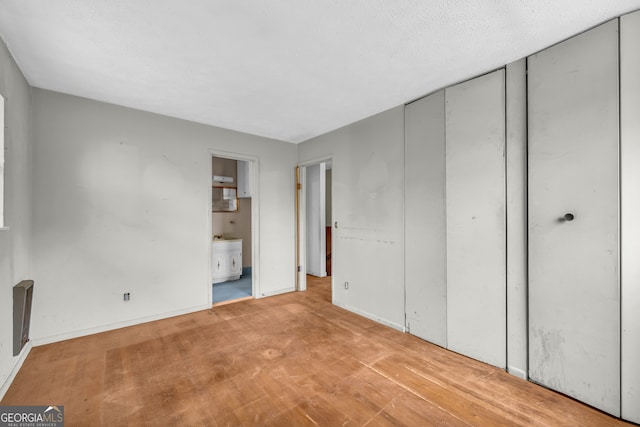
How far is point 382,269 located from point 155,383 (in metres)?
2.43

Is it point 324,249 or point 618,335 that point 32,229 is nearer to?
point 324,249

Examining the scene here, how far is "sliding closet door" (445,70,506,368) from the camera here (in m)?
2.20

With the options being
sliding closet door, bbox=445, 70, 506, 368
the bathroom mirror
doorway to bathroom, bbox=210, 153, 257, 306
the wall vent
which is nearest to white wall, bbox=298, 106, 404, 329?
sliding closet door, bbox=445, 70, 506, 368

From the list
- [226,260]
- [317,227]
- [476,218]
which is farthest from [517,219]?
[226,260]

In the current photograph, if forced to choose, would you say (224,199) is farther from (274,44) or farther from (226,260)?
(274,44)

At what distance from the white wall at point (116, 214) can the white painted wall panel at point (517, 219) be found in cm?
333

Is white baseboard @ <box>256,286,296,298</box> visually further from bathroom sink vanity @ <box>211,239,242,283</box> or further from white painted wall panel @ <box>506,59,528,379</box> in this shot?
white painted wall panel @ <box>506,59,528,379</box>

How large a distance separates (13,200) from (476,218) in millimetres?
3899

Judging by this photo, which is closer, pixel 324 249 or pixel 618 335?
pixel 618 335

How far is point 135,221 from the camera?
3094mm

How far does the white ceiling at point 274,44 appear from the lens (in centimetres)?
158

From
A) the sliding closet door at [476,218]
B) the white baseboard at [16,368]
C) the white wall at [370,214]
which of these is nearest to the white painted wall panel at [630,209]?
the sliding closet door at [476,218]

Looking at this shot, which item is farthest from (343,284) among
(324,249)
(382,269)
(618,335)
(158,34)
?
(158,34)

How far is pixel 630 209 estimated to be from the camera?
161 cm
